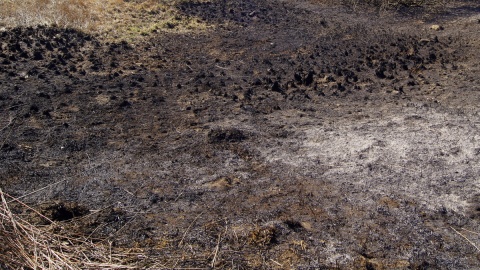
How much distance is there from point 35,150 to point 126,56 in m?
3.67

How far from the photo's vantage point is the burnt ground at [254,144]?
412 cm

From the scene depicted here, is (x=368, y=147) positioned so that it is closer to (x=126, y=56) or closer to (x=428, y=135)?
(x=428, y=135)

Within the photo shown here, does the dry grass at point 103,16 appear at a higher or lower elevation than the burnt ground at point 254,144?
higher

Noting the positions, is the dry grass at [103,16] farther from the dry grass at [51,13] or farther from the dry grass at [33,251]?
the dry grass at [33,251]

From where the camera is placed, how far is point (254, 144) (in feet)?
18.7

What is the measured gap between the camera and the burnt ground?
13.5 ft

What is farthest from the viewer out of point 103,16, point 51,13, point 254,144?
point 103,16

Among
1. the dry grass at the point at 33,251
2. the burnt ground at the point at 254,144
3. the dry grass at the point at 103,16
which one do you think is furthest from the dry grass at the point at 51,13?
the dry grass at the point at 33,251

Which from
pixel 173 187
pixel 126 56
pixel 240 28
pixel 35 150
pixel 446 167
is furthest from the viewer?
pixel 240 28

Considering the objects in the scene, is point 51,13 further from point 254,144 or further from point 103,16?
point 254,144

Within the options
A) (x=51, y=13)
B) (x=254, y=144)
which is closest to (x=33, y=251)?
(x=254, y=144)

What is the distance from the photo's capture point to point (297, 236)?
4.14m

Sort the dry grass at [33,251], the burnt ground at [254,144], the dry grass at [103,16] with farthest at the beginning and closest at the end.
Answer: the dry grass at [103,16], the burnt ground at [254,144], the dry grass at [33,251]

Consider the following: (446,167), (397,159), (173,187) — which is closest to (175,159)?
(173,187)
